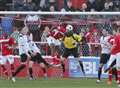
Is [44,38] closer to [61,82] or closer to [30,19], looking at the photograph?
[30,19]

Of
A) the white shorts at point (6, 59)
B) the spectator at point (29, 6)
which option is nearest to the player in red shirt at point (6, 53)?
the white shorts at point (6, 59)

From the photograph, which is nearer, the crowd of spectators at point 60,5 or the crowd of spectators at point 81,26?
the crowd of spectators at point 81,26

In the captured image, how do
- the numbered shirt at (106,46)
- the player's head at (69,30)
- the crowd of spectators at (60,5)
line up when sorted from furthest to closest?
the crowd of spectators at (60,5)
the player's head at (69,30)
the numbered shirt at (106,46)

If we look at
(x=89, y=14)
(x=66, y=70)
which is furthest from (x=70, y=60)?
(x=89, y=14)

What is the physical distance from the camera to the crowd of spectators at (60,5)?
80.2ft

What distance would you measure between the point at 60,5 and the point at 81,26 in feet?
12.3

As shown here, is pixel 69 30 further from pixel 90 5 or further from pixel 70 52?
pixel 90 5

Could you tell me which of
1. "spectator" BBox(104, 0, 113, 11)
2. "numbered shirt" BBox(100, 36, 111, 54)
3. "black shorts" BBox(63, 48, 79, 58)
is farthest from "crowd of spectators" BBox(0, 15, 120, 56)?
"spectator" BBox(104, 0, 113, 11)

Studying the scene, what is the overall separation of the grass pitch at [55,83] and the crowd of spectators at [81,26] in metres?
1.31

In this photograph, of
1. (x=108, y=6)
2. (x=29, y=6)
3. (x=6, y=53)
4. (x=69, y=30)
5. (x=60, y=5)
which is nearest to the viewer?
(x=69, y=30)

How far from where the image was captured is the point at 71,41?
21.2 metres

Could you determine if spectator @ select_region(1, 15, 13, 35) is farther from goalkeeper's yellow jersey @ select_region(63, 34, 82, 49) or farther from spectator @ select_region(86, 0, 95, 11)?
spectator @ select_region(86, 0, 95, 11)

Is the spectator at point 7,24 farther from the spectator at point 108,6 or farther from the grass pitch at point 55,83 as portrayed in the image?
the spectator at point 108,6

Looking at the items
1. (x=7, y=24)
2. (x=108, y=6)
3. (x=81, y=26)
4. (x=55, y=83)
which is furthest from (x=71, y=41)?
(x=108, y=6)
